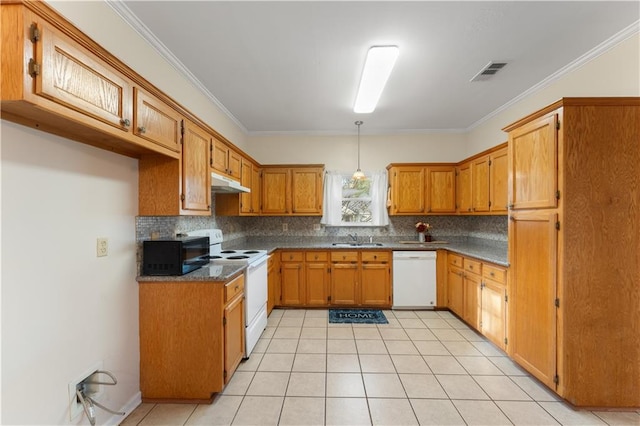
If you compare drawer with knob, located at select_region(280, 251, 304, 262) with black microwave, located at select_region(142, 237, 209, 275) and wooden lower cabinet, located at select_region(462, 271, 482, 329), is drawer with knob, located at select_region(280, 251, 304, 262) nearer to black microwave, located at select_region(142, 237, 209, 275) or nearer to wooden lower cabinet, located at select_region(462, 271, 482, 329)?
black microwave, located at select_region(142, 237, 209, 275)

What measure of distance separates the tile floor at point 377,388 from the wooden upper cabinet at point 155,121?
1926mm

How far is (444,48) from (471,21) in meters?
0.31

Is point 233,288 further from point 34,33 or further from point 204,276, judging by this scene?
point 34,33

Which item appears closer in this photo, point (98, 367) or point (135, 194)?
point (98, 367)

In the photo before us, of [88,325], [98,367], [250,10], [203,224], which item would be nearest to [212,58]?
[250,10]

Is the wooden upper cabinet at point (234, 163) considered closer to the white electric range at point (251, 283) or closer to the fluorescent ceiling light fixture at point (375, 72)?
the white electric range at point (251, 283)

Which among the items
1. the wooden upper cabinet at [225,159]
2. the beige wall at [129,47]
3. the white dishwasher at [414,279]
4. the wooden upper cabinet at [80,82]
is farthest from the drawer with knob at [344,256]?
the wooden upper cabinet at [80,82]

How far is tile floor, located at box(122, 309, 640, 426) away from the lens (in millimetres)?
1863

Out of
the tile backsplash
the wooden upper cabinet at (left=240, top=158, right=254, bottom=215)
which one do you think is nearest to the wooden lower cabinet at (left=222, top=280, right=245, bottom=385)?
the wooden upper cabinet at (left=240, top=158, right=254, bottom=215)

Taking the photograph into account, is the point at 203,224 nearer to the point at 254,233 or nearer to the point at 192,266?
the point at 192,266

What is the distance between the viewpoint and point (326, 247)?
3.89m

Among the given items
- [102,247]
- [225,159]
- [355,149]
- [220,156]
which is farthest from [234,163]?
[355,149]

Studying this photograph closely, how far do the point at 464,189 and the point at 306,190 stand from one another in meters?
2.39

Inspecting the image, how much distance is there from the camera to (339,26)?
2.02 metres
